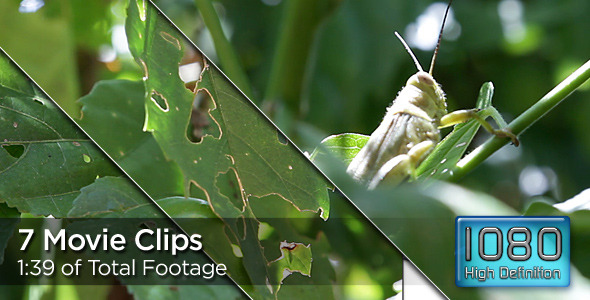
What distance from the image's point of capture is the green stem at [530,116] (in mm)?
404

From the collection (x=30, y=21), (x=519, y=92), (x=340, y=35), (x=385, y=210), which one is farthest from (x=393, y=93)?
(x=385, y=210)

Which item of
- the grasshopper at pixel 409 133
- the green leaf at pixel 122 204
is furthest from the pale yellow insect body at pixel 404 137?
the green leaf at pixel 122 204

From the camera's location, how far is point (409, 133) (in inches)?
19.4

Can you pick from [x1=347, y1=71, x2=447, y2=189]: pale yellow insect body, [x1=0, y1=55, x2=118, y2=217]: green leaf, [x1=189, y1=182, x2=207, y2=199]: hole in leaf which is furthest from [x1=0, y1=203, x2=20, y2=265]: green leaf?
[x1=347, y1=71, x2=447, y2=189]: pale yellow insect body

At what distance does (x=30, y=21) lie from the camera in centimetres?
45

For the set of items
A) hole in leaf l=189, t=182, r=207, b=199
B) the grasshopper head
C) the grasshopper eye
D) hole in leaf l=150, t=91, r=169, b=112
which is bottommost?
hole in leaf l=189, t=182, r=207, b=199

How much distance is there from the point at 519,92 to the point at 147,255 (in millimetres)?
1210

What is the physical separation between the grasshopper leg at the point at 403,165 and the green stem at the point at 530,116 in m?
0.03

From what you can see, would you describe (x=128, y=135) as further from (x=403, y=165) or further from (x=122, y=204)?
(x=403, y=165)

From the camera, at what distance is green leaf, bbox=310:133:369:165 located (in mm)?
403

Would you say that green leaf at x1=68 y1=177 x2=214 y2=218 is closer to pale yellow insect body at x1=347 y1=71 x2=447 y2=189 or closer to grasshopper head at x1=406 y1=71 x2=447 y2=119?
pale yellow insect body at x1=347 y1=71 x2=447 y2=189

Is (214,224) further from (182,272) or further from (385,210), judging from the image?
(385,210)

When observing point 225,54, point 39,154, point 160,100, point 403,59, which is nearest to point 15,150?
point 39,154

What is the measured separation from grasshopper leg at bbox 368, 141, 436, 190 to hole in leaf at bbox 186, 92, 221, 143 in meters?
0.10
